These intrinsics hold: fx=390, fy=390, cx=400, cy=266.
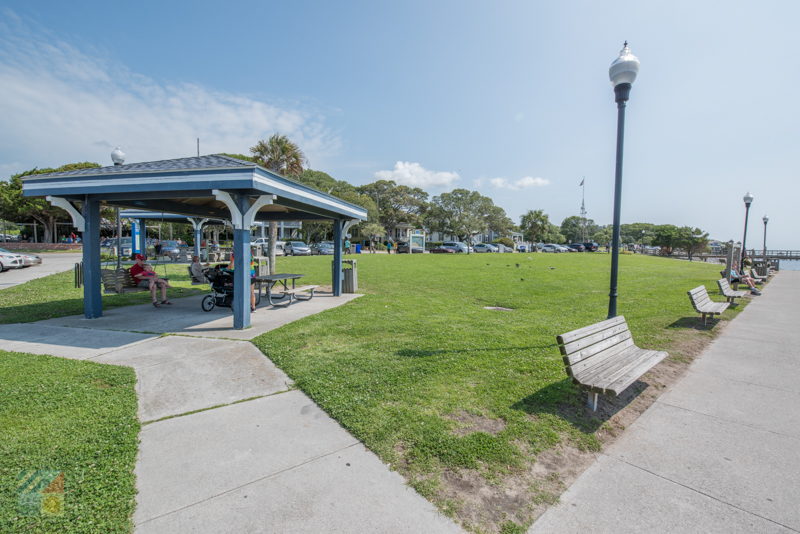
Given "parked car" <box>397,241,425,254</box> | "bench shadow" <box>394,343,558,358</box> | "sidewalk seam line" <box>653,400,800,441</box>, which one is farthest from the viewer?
"parked car" <box>397,241,425,254</box>

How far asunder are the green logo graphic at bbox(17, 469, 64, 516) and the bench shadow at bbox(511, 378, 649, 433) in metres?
3.66

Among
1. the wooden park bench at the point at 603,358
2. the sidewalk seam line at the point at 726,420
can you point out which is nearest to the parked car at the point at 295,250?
the wooden park bench at the point at 603,358

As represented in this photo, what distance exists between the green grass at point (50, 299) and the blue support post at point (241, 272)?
177 inches

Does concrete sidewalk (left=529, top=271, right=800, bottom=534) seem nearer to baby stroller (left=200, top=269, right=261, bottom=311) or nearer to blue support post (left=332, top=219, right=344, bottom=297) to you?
baby stroller (left=200, top=269, right=261, bottom=311)

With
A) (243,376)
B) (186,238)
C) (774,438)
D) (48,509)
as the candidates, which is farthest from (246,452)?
(186,238)

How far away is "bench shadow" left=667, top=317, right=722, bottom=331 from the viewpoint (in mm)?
7812

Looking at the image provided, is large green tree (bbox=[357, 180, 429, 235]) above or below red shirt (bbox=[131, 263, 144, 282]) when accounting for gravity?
above

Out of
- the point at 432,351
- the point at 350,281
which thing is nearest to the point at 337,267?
the point at 350,281

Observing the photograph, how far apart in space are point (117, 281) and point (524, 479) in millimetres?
9274

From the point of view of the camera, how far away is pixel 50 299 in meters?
10.5

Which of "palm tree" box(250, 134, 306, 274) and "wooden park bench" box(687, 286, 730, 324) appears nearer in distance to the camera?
"wooden park bench" box(687, 286, 730, 324)

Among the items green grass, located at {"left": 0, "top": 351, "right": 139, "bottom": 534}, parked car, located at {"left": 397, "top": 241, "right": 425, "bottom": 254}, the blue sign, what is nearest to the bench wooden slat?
green grass, located at {"left": 0, "top": 351, "right": 139, "bottom": 534}

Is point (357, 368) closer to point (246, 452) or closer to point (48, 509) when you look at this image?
point (246, 452)

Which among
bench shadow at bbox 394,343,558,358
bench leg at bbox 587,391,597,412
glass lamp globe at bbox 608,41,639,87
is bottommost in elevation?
bench shadow at bbox 394,343,558,358
